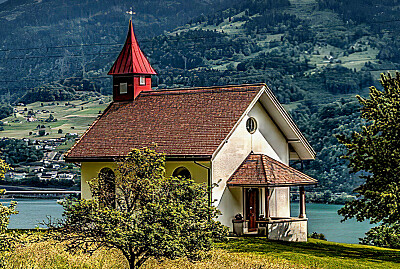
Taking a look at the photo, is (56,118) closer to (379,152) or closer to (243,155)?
(243,155)

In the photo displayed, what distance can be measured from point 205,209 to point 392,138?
33.9ft

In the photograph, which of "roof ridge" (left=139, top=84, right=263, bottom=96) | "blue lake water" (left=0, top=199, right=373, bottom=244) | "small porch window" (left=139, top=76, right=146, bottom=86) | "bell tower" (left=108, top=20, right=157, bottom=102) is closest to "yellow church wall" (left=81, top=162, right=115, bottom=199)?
"blue lake water" (left=0, top=199, right=373, bottom=244)

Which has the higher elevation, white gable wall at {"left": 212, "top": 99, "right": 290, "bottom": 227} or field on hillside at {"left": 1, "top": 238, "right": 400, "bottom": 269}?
white gable wall at {"left": 212, "top": 99, "right": 290, "bottom": 227}

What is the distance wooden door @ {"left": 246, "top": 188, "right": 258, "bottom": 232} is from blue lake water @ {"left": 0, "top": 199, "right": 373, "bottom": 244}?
1001 cm

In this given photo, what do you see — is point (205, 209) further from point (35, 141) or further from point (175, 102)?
point (35, 141)

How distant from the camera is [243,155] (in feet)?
115

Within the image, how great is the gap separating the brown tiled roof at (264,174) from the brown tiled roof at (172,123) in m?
2.12

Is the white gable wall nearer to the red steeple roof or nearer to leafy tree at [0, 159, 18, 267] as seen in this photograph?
the red steeple roof

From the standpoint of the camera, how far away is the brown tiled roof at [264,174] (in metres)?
33.2

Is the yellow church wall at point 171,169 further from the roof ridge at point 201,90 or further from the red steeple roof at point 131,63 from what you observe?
the red steeple roof at point 131,63

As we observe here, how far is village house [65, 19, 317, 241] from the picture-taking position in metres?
33.4

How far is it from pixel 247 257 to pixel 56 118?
Answer: 12475cm

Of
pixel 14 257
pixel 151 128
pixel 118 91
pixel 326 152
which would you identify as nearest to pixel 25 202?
pixel 118 91

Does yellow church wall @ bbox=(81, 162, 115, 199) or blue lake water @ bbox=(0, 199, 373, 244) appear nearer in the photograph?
yellow church wall @ bbox=(81, 162, 115, 199)
